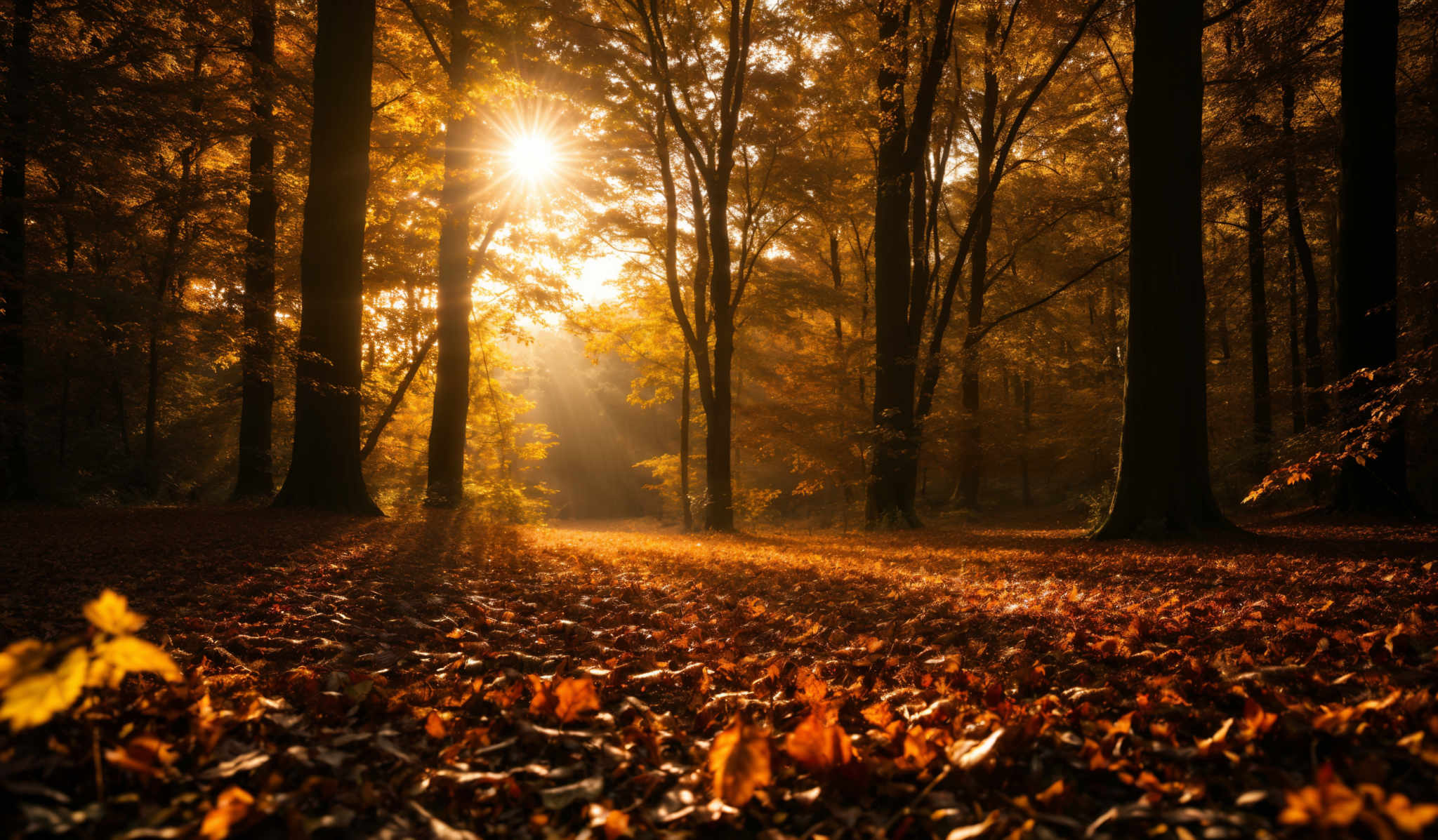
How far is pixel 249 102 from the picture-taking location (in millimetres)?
10695

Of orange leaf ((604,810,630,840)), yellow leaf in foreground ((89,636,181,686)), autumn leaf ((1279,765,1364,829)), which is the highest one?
yellow leaf in foreground ((89,636,181,686))

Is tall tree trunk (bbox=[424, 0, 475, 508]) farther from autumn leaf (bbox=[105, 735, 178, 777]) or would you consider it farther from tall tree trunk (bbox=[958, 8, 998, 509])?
autumn leaf (bbox=[105, 735, 178, 777])

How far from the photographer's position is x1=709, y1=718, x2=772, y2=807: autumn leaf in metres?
1.47

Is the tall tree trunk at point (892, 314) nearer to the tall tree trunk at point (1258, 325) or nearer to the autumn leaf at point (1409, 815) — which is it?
the tall tree trunk at point (1258, 325)

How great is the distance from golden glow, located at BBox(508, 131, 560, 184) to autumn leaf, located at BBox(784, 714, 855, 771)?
13397mm

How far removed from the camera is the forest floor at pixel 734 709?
1.40m

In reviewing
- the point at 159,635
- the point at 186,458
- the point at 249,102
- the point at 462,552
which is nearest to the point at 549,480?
the point at 186,458

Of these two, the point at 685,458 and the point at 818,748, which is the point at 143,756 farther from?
the point at 685,458

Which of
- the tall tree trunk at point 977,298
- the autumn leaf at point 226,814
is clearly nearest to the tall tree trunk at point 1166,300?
the tall tree trunk at point 977,298

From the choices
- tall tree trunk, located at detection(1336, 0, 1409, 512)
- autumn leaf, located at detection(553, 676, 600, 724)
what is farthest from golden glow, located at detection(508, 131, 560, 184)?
autumn leaf, located at detection(553, 676, 600, 724)

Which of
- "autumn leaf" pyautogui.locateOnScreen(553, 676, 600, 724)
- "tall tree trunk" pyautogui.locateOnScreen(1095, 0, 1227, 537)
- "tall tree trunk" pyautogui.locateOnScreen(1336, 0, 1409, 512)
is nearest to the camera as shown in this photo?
"autumn leaf" pyautogui.locateOnScreen(553, 676, 600, 724)

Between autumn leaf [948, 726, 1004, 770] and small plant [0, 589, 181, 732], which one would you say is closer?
small plant [0, 589, 181, 732]

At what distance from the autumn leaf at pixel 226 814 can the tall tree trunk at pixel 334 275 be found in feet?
24.5

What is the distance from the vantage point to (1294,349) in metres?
16.3
